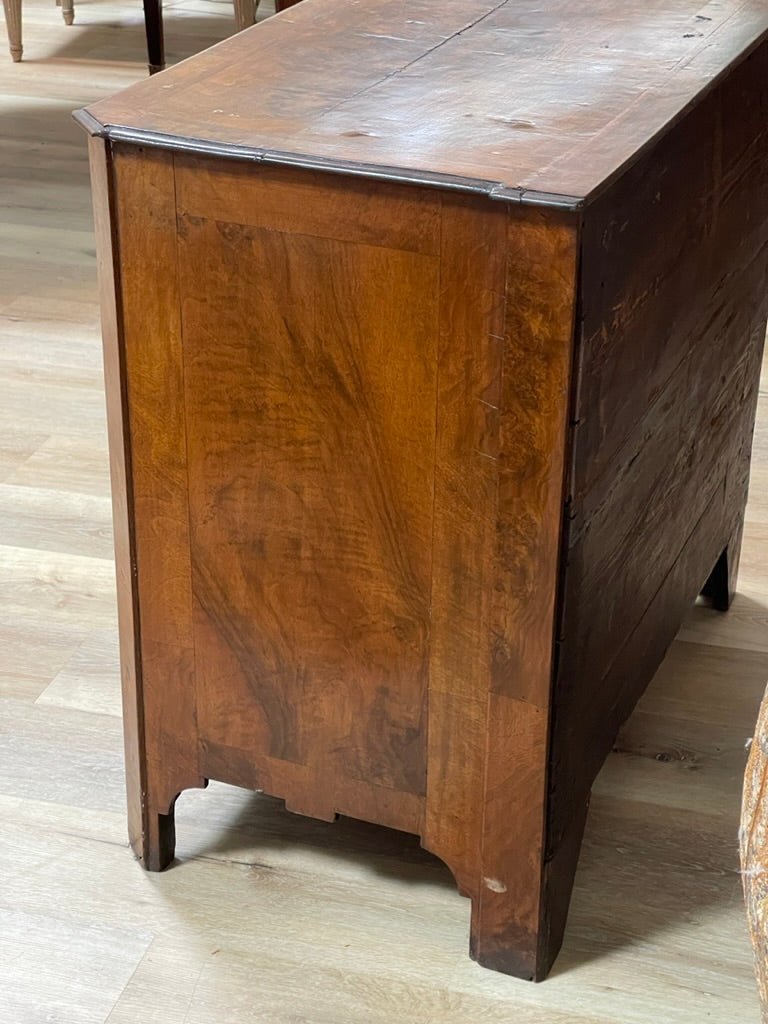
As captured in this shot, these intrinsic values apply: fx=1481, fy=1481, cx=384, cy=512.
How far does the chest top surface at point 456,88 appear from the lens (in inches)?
42.0

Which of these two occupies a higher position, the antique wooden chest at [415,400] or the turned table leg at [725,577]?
the antique wooden chest at [415,400]

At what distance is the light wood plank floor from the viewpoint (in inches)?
50.5

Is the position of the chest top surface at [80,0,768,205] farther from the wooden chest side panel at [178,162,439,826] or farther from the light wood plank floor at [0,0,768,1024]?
the light wood plank floor at [0,0,768,1024]

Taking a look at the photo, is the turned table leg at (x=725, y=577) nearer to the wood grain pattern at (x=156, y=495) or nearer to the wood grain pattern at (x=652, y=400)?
the wood grain pattern at (x=652, y=400)

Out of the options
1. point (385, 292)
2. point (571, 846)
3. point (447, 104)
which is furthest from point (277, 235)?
point (571, 846)

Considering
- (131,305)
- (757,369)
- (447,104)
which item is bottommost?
(757,369)

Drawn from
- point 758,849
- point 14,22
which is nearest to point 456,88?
point 758,849

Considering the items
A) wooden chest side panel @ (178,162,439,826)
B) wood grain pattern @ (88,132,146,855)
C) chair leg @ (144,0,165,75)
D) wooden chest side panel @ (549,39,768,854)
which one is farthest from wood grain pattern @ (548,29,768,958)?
chair leg @ (144,0,165,75)

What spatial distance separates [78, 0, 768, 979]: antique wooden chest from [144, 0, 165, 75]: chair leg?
2.50 meters

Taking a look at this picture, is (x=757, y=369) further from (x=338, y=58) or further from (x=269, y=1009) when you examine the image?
(x=269, y=1009)

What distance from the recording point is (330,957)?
132 centimetres

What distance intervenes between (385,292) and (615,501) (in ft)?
0.93

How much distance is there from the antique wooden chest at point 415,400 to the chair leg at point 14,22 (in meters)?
2.68

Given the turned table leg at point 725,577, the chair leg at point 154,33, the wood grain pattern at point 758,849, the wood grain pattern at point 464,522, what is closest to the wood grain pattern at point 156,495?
the wood grain pattern at point 464,522
